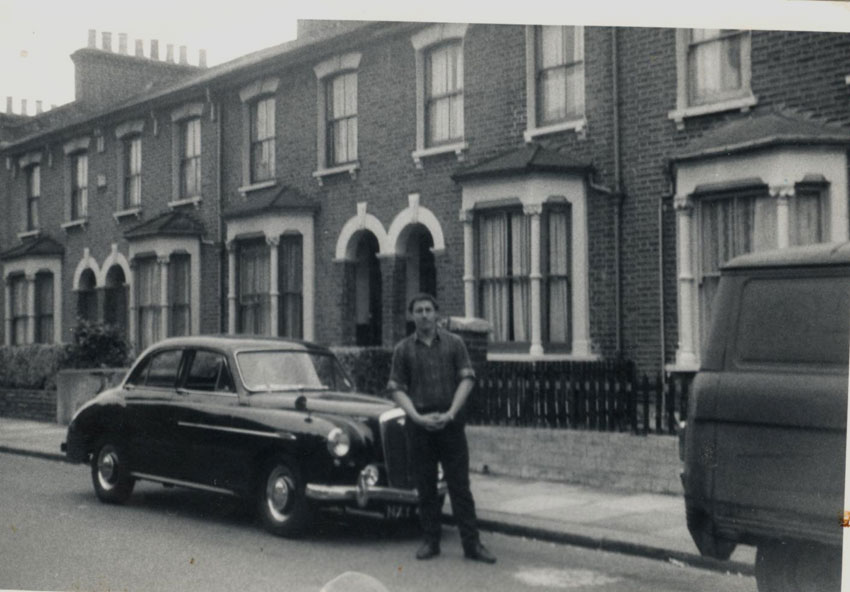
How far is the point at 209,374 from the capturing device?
8453 mm

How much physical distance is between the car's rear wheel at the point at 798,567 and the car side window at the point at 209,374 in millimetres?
4482

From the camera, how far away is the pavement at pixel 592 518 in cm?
671

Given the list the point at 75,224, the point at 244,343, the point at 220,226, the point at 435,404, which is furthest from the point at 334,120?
the point at 435,404

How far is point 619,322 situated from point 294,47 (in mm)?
6937

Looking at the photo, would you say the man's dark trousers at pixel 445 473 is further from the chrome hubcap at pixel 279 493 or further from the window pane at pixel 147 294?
the window pane at pixel 147 294

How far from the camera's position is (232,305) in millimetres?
15977

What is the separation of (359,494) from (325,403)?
86 centimetres

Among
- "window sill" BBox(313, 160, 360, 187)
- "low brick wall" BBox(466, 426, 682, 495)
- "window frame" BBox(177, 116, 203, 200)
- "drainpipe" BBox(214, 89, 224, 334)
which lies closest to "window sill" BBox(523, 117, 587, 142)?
"window sill" BBox(313, 160, 360, 187)

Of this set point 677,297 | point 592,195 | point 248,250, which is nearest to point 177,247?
point 248,250

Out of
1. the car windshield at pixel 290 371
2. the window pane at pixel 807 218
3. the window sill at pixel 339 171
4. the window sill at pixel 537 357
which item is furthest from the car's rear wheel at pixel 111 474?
the window sill at pixel 339 171

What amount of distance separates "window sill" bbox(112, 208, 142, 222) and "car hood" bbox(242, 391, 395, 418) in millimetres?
6634

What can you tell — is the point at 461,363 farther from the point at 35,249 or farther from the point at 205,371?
the point at 35,249

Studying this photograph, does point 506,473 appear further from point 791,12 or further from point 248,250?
point 248,250

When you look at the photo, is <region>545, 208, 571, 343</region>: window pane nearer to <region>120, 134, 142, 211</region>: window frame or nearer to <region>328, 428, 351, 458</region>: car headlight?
<region>328, 428, 351, 458</region>: car headlight
